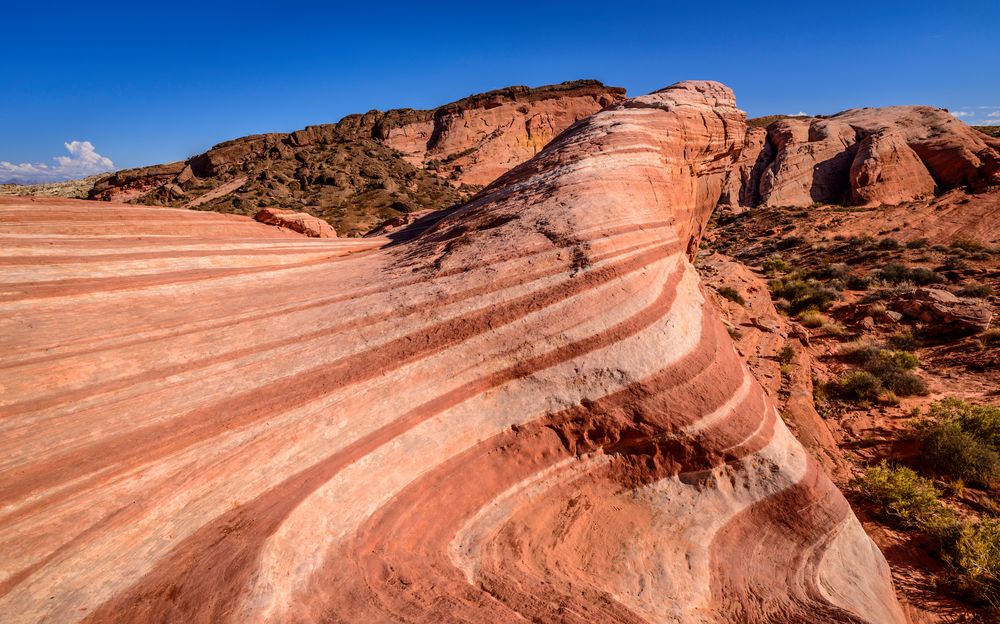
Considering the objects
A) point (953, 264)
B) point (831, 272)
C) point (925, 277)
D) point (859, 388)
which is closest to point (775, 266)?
point (831, 272)

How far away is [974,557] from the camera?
445 cm

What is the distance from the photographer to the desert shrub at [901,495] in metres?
5.22

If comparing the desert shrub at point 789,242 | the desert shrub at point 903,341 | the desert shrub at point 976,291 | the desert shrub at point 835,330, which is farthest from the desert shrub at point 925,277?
the desert shrub at point 789,242

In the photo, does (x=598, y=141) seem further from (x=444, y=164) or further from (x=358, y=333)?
(x=444, y=164)

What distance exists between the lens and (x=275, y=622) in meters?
2.25

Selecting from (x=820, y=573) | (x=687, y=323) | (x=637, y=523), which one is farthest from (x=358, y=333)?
(x=820, y=573)

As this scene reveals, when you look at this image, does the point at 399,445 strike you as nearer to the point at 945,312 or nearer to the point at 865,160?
the point at 945,312

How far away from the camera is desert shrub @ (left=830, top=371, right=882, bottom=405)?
779 centimetres

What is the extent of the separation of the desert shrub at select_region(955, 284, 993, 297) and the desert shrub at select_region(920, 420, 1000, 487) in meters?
8.96

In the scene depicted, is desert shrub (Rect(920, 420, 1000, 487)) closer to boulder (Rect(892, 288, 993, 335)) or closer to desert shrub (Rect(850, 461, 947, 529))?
desert shrub (Rect(850, 461, 947, 529))

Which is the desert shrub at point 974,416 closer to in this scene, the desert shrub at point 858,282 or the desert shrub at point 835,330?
the desert shrub at point 835,330

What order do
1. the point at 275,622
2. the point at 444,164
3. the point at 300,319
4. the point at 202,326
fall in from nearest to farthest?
the point at 275,622
the point at 202,326
the point at 300,319
the point at 444,164

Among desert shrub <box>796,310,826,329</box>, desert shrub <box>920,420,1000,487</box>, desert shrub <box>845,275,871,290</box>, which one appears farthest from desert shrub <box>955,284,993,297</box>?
desert shrub <box>920,420,1000,487</box>

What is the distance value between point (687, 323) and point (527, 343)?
2060mm
